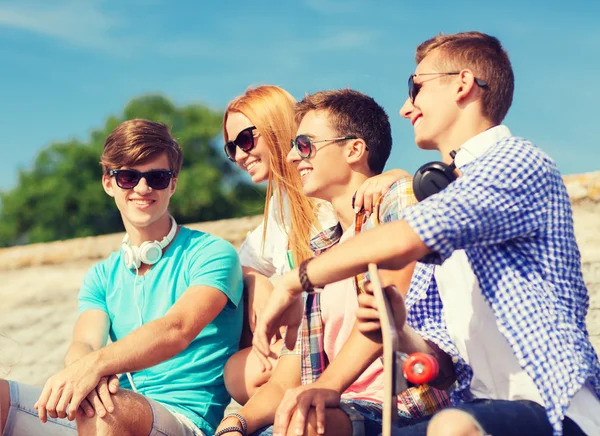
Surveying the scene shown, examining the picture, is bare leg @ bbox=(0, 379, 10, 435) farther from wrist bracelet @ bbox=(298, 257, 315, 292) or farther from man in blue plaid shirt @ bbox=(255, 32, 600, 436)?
wrist bracelet @ bbox=(298, 257, 315, 292)

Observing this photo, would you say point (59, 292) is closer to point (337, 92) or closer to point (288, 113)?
point (288, 113)

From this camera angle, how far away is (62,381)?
A: 317 centimetres

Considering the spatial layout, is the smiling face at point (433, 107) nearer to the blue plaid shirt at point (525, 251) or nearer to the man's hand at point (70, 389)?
the blue plaid shirt at point (525, 251)

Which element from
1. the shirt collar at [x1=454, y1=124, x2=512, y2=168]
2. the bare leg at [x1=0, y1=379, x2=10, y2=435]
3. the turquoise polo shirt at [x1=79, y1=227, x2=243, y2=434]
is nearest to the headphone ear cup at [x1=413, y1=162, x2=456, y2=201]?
the shirt collar at [x1=454, y1=124, x2=512, y2=168]

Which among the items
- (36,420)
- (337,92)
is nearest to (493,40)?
(337,92)

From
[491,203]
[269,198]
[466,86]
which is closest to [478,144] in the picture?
[466,86]

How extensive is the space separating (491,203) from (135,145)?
87.2 inches

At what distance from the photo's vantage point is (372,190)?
3232mm

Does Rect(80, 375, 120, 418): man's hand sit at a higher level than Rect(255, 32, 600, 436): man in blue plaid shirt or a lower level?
lower

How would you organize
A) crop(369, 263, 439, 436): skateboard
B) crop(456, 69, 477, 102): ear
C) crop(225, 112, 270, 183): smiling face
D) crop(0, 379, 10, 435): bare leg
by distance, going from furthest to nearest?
crop(225, 112, 270, 183): smiling face
crop(0, 379, 10, 435): bare leg
crop(456, 69, 477, 102): ear
crop(369, 263, 439, 436): skateboard

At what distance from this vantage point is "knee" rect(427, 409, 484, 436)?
2.22 meters

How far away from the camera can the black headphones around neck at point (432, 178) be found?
252 centimetres

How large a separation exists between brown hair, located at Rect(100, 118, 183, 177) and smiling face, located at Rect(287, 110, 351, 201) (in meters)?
0.73

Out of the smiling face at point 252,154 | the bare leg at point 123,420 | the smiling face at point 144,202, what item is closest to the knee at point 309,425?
the bare leg at point 123,420
